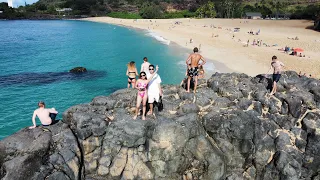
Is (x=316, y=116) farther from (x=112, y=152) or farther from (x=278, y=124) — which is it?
(x=112, y=152)

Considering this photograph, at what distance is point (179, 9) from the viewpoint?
536 feet

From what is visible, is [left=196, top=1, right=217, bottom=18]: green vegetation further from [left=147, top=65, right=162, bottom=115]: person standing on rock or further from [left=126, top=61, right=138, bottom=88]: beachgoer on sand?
[left=147, top=65, right=162, bottom=115]: person standing on rock

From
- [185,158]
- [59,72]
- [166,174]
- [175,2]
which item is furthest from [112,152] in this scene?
[175,2]

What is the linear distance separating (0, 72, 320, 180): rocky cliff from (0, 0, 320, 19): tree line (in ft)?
357

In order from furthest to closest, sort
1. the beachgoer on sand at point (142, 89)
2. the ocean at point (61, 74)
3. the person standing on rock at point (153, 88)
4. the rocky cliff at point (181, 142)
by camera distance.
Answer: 1. the ocean at point (61, 74)
2. the person standing on rock at point (153, 88)
3. the beachgoer on sand at point (142, 89)
4. the rocky cliff at point (181, 142)

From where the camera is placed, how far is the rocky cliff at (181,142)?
9.91 metres

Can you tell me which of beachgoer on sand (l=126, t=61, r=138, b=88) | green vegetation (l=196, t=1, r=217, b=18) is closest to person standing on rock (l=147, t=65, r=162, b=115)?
beachgoer on sand (l=126, t=61, r=138, b=88)

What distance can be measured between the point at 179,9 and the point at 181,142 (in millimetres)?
162511

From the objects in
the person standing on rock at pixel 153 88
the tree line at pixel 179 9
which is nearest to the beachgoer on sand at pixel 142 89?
the person standing on rock at pixel 153 88

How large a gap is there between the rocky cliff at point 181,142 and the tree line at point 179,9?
10889 centimetres

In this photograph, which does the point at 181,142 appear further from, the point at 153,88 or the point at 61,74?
the point at 61,74

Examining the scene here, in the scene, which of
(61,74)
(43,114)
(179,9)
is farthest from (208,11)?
(43,114)

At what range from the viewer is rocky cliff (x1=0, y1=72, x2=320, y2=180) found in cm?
991

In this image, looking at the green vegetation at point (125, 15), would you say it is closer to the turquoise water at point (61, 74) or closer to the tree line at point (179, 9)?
the tree line at point (179, 9)
